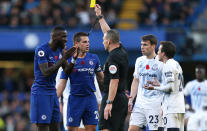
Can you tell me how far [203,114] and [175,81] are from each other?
16.1ft

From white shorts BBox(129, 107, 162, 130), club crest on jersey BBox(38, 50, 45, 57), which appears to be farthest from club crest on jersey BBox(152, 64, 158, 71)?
club crest on jersey BBox(38, 50, 45, 57)

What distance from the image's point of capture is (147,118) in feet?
37.0

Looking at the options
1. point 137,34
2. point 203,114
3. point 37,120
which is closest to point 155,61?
point 37,120

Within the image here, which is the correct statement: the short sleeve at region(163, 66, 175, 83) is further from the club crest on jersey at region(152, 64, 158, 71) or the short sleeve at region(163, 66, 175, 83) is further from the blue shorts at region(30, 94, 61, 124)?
the blue shorts at region(30, 94, 61, 124)

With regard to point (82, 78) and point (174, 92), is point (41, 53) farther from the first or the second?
point (174, 92)

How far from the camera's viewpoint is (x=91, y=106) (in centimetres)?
1180

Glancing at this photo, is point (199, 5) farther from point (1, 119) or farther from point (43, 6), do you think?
point (1, 119)

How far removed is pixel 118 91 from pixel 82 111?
5.16ft

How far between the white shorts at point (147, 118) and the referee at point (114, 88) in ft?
3.03

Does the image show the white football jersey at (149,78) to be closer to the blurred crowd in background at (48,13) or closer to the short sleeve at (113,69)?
the short sleeve at (113,69)

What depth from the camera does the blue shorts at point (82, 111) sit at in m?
11.8

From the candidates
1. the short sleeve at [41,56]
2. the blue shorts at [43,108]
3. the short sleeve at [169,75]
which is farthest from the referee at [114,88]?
the short sleeve at [41,56]

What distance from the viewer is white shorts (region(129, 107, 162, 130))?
36.9ft

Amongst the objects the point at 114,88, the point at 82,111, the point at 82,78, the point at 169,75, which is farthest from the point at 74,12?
the point at 114,88
